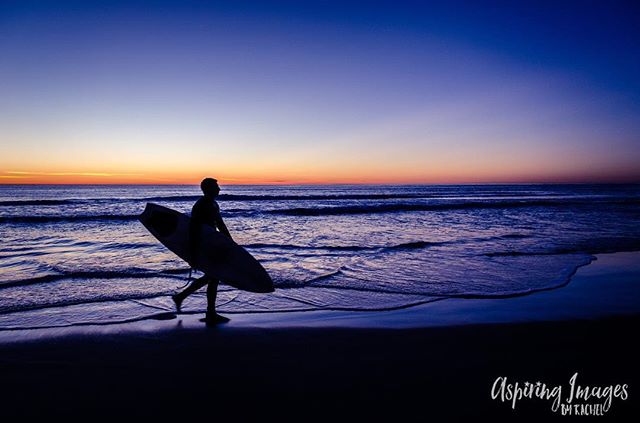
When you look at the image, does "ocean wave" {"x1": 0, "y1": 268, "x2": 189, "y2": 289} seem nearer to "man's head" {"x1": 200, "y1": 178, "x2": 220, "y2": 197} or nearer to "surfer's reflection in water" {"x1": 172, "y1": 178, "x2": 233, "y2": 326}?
"surfer's reflection in water" {"x1": 172, "y1": 178, "x2": 233, "y2": 326}

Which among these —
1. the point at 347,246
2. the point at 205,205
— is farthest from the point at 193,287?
the point at 347,246

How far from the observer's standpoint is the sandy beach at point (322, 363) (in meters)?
2.65

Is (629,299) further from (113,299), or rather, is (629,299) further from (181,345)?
(113,299)

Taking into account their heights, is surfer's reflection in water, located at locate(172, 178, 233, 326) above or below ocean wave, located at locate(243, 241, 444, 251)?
above

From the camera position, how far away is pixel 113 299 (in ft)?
18.0

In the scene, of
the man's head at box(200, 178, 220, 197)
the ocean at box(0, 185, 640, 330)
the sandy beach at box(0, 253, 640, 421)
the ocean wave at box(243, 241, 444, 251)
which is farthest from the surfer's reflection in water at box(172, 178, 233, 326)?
the ocean wave at box(243, 241, 444, 251)

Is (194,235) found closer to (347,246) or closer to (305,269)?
(305,269)

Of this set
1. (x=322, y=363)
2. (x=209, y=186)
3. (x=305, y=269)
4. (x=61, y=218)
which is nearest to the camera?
(x=322, y=363)

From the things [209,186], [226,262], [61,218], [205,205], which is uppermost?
[209,186]

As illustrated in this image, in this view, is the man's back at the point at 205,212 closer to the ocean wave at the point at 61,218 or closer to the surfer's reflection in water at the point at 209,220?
the surfer's reflection in water at the point at 209,220

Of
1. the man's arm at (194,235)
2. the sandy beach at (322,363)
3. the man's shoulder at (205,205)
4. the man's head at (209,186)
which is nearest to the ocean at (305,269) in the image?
the sandy beach at (322,363)

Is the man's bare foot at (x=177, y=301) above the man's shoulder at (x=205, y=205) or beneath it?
beneath

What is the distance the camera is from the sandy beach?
2646 mm

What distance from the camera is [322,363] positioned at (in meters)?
3.33
